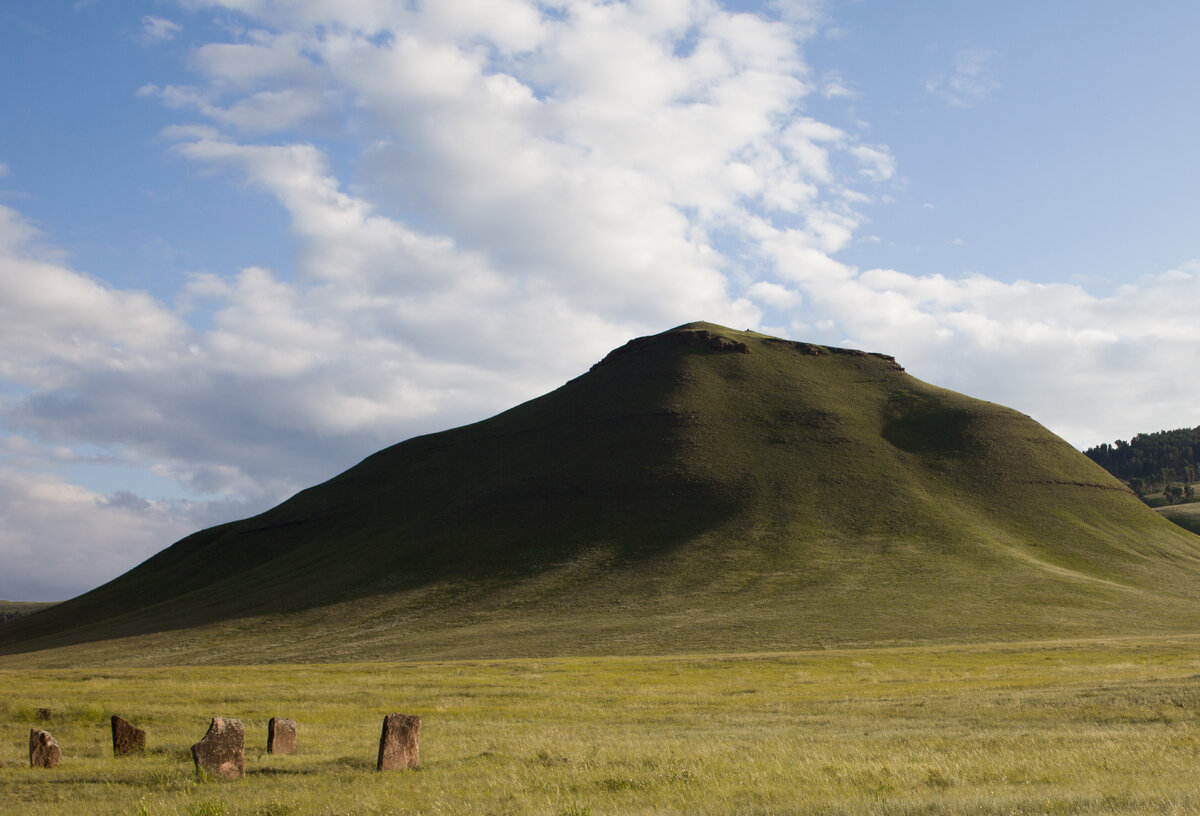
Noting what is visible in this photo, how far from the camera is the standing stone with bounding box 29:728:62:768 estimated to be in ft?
67.8

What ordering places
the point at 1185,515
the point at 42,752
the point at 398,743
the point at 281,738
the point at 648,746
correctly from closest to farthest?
the point at 398,743 → the point at 42,752 → the point at 648,746 → the point at 281,738 → the point at 1185,515

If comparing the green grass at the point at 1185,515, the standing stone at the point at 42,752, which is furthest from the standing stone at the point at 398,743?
the green grass at the point at 1185,515

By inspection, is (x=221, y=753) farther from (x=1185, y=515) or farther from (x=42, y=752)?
(x=1185, y=515)

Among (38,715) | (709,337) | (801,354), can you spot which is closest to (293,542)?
(709,337)

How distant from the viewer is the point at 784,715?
28953 millimetres

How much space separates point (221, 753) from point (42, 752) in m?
5.59

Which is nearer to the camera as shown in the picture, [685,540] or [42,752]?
[42,752]

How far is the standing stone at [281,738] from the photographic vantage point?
71.1 feet

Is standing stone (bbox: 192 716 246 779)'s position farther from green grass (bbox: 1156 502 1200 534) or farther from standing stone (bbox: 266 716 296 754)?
green grass (bbox: 1156 502 1200 534)

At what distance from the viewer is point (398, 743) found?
19062 mm

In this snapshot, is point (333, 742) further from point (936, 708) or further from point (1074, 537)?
point (1074, 537)

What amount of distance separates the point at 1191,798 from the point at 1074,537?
125969mm

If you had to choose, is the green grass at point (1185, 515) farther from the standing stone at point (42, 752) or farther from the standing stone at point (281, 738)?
the standing stone at point (42, 752)

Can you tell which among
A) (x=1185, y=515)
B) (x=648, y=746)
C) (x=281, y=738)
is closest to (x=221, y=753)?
(x=281, y=738)
